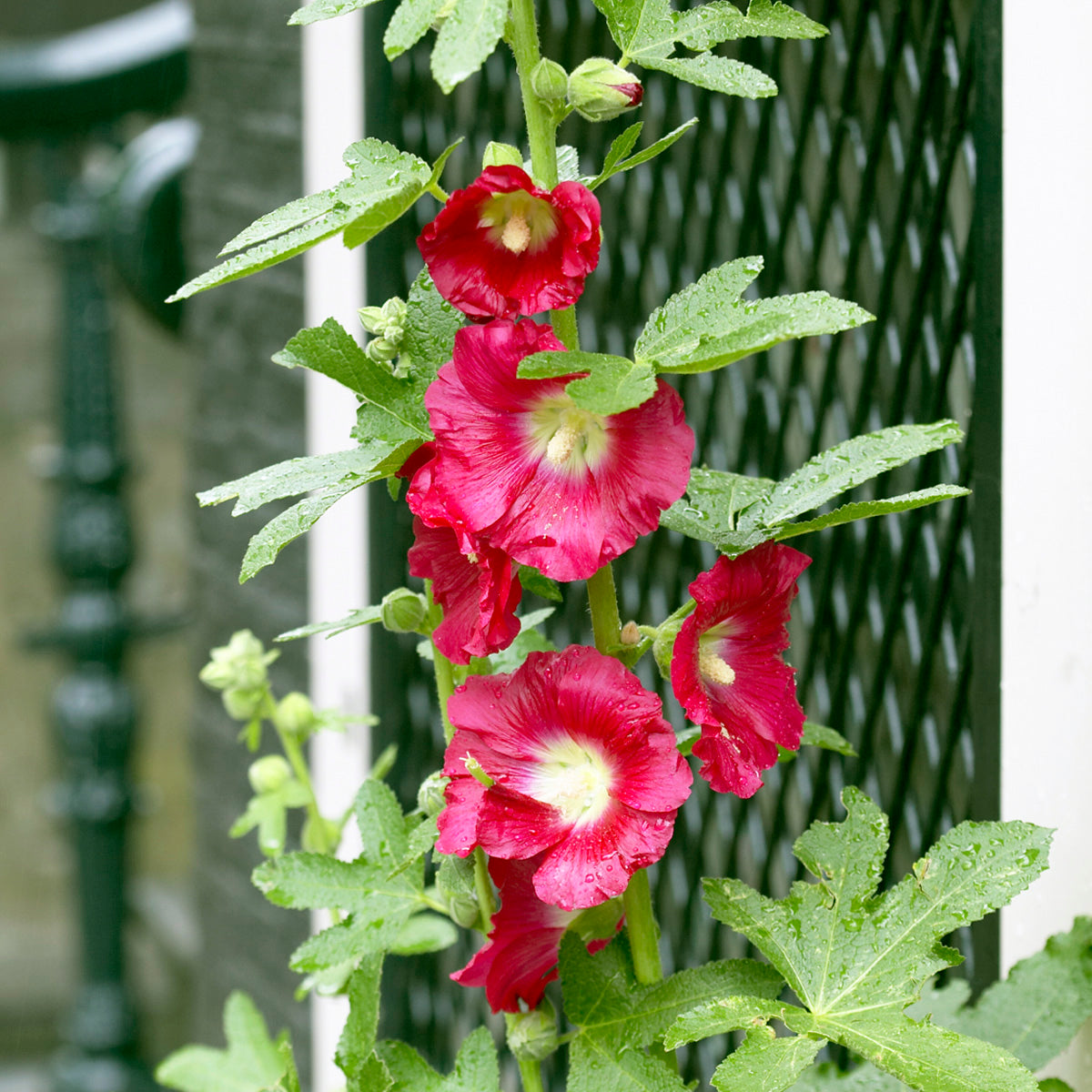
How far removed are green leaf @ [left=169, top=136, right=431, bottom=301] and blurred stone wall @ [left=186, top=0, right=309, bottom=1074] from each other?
1364mm

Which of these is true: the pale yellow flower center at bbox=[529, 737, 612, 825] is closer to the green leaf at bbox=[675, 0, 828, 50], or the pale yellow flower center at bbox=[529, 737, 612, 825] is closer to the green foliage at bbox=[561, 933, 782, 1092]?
the green foliage at bbox=[561, 933, 782, 1092]

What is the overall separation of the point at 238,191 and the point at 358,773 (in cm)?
90

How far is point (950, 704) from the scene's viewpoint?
3.62 feet

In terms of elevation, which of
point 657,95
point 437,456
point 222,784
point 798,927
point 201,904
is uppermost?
point 657,95

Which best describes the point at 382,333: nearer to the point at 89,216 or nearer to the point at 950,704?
the point at 950,704

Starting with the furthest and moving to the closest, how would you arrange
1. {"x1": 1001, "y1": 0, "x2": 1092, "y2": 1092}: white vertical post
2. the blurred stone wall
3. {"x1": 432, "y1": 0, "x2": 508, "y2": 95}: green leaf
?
1. the blurred stone wall
2. {"x1": 1001, "y1": 0, "x2": 1092, "y2": 1092}: white vertical post
3. {"x1": 432, "y1": 0, "x2": 508, "y2": 95}: green leaf

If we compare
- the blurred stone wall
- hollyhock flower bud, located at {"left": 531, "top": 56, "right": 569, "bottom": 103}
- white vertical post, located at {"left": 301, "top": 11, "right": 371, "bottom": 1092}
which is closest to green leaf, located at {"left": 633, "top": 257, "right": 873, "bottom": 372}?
hollyhock flower bud, located at {"left": 531, "top": 56, "right": 569, "bottom": 103}

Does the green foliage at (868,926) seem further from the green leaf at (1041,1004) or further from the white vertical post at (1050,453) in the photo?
the white vertical post at (1050,453)

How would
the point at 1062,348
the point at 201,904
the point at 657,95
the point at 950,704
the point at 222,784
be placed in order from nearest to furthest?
the point at 1062,348 → the point at 950,704 → the point at 657,95 → the point at 222,784 → the point at 201,904

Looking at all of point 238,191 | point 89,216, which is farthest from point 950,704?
point 89,216

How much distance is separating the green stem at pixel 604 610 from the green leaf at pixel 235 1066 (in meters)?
0.55

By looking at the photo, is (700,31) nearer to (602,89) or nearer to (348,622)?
(602,89)

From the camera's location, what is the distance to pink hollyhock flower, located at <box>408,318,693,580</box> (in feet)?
1.88

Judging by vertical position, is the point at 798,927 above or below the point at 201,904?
above
